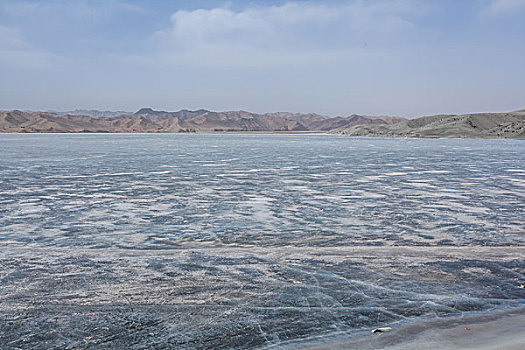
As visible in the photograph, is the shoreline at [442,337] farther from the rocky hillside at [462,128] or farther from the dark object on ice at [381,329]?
the rocky hillside at [462,128]

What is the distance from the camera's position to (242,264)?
4.53 m

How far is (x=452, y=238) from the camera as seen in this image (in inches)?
221

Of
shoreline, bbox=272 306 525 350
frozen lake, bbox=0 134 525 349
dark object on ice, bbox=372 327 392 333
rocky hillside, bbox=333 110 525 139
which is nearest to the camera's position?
shoreline, bbox=272 306 525 350

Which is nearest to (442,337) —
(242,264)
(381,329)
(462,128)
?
(381,329)

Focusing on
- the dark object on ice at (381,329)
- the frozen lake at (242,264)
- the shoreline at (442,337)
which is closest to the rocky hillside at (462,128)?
the frozen lake at (242,264)

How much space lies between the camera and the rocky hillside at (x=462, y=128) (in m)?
71.4

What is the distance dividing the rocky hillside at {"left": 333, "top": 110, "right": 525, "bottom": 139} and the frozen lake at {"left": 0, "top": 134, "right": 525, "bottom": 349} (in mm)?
66042

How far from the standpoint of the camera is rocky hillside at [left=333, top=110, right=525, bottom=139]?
2811 inches

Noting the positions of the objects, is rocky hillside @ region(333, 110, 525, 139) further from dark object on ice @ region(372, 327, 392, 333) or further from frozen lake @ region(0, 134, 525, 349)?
dark object on ice @ region(372, 327, 392, 333)

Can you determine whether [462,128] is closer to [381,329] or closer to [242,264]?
[242,264]

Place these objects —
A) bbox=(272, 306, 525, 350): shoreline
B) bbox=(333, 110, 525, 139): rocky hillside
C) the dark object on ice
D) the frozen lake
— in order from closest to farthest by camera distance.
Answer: bbox=(272, 306, 525, 350): shoreline < the dark object on ice < the frozen lake < bbox=(333, 110, 525, 139): rocky hillside

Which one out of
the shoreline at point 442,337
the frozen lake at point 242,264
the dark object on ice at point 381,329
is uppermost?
the shoreline at point 442,337

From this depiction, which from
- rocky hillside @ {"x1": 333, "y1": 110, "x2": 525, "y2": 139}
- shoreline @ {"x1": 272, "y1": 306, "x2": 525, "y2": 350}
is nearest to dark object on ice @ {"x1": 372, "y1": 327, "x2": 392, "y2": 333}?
shoreline @ {"x1": 272, "y1": 306, "x2": 525, "y2": 350}

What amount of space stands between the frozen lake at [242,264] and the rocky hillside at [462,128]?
66042mm
